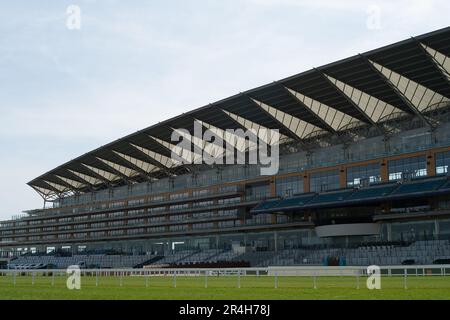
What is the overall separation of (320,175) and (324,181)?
1136 millimetres

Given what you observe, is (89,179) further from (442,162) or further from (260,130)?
(442,162)

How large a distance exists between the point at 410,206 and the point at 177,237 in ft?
152

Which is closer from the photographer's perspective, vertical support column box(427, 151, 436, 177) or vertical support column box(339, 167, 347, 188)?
vertical support column box(427, 151, 436, 177)

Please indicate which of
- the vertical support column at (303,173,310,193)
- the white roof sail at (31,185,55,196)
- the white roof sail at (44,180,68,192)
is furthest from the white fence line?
the white roof sail at (31,185,55,196)

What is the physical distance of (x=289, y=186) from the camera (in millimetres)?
84438

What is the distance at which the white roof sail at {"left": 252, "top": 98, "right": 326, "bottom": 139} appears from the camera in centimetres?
7488

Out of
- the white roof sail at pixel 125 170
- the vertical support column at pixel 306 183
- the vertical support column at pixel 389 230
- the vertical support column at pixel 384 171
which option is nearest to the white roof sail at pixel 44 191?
the white roof sail at pixel 125 170

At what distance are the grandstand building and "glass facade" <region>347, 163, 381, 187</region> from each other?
0.14m

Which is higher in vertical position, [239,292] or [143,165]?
[143,165]

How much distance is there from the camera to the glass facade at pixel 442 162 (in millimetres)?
67250

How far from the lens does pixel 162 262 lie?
94.0 m

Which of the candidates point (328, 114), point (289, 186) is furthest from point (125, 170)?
point (328, 114)

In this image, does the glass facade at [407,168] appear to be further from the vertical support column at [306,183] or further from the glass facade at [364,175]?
the vertical support column at [306,183]

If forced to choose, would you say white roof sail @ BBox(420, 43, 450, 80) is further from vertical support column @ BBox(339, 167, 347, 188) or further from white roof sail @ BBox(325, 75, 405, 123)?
vertical support column @ BBox(339, 167, 347, 188)
